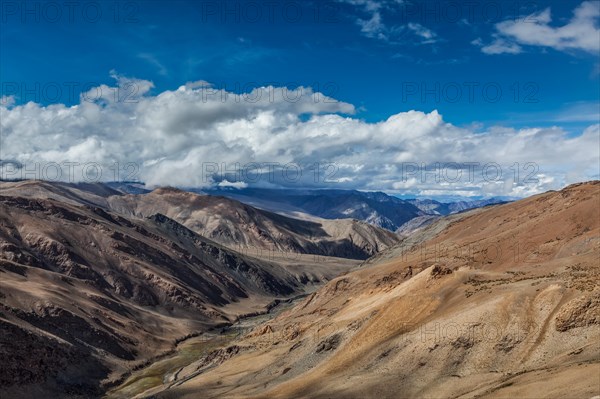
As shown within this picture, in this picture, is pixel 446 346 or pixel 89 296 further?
pixel 89 296

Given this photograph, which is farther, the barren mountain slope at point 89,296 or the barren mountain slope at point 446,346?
the barren mountain slope at point 89,296

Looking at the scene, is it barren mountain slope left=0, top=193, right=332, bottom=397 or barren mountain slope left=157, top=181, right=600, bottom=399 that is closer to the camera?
barren mountain slope left=157, top=181, right=600, bottom=399

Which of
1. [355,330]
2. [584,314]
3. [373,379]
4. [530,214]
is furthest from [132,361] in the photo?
[530,214]

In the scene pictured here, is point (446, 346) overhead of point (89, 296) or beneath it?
overhead
